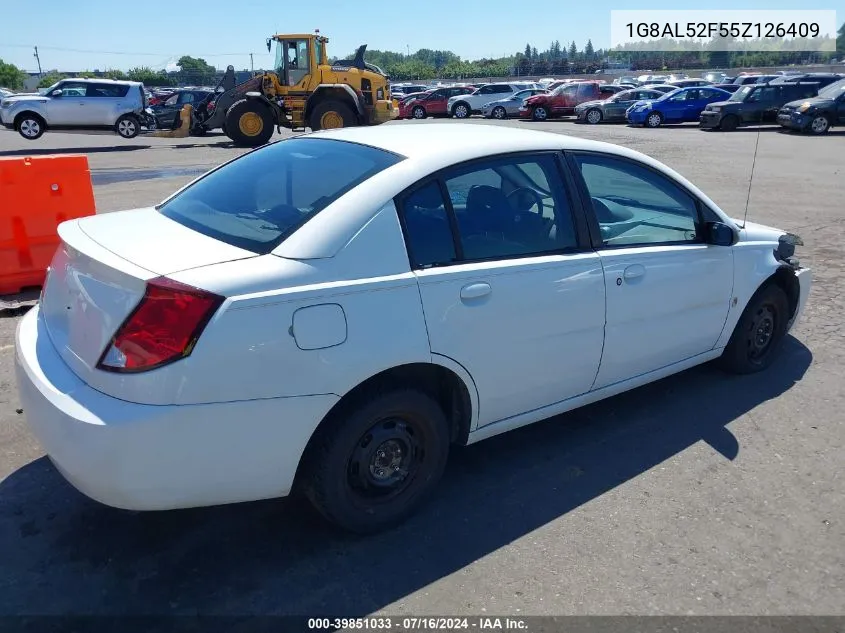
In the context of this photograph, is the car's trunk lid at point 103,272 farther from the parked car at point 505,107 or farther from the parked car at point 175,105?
the parked car at point 505,107

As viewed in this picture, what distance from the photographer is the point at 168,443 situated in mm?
2342

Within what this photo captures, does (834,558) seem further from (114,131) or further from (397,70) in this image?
(397,70)

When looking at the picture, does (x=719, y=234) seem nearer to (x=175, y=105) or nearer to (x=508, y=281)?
(x=508, y=281)

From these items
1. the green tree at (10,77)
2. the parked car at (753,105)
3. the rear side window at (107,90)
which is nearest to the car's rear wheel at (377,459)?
the rear side window at (107,90)

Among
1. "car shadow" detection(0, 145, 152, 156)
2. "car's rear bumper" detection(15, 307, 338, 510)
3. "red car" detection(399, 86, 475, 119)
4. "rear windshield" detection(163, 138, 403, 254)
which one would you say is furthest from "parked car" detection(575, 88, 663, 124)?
"car's rear bumper" detection(15, 307, 338, 510)

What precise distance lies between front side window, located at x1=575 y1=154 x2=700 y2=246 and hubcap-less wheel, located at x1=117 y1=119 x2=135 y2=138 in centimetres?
2054

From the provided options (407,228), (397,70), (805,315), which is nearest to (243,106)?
(805,315)

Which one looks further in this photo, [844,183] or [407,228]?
[844,183]

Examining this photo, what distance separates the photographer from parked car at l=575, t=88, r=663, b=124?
2875cm

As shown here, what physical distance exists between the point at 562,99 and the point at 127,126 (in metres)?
18.3

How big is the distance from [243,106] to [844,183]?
14826 mm

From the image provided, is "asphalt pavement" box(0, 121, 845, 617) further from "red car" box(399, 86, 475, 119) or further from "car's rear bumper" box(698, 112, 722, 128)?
"red car" box(399, 86, 475, 119)

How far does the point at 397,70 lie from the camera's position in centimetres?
10181

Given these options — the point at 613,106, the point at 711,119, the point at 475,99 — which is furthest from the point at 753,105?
the point at 475,99
